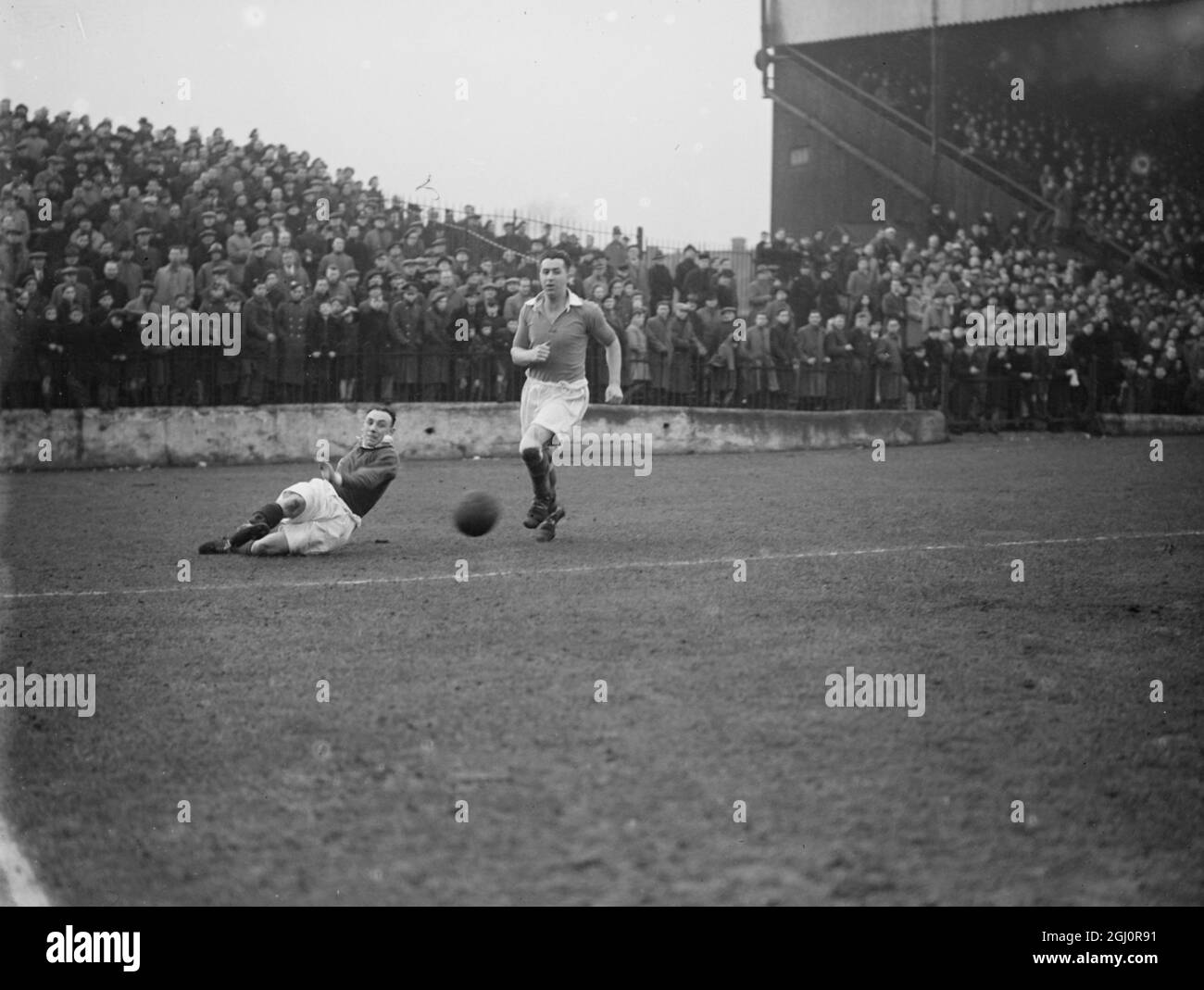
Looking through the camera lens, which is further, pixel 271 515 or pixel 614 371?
pixel 614 371

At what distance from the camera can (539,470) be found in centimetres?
1024

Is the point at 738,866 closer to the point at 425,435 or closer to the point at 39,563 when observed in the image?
the point at 39,563

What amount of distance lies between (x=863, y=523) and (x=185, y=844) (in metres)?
7.97

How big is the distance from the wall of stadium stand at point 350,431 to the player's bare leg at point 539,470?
8567 millimetres

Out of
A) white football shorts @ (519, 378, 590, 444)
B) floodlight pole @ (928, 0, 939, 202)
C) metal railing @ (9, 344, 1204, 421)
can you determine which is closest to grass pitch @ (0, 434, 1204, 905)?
white football shorts @ (519, 378, 590, 444)

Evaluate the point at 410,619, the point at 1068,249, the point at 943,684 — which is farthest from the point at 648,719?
the point at 1068,249

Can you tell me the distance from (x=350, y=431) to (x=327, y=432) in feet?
0.96

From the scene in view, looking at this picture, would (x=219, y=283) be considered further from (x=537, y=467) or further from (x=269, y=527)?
(x=269, y=527)

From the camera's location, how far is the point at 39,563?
930cm

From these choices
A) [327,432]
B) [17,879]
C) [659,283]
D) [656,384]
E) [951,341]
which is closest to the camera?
[17,879]

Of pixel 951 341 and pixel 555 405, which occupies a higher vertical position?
pixel 951 341

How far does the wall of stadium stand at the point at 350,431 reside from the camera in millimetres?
17234

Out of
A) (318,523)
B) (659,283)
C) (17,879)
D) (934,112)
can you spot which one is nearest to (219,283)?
(659,283)

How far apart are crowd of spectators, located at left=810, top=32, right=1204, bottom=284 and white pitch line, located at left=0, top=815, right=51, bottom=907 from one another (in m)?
34.4
